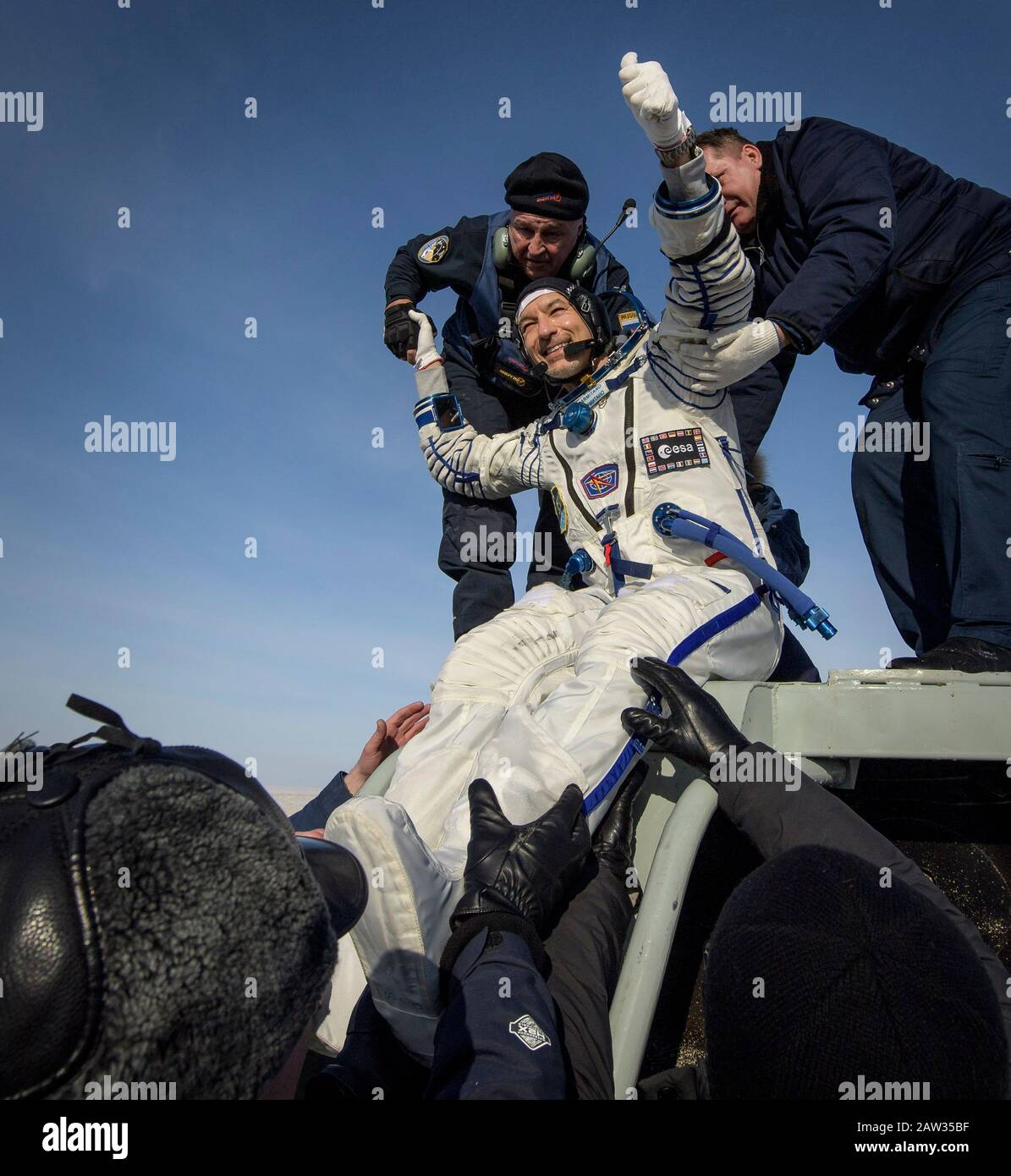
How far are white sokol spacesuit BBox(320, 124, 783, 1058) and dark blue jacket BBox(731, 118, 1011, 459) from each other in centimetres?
29

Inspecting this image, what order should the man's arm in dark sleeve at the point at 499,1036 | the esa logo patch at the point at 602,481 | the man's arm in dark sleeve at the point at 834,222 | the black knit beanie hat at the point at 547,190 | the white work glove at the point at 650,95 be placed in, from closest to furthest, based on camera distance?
the man's arm in dark sleeve at the point at 499,1036 → the white work glove at the point at 650,95 → the man's arm in dark sleeve at the point at 834,222 → the esa logo patch at the point at 602,481 → the black knit beanie hat at the point at 547,190

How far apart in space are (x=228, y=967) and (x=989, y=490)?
7.06ft

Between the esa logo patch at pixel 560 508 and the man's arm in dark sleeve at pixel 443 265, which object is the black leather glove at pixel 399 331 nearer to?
the man's arm in dark sleeve at pixel 443 265

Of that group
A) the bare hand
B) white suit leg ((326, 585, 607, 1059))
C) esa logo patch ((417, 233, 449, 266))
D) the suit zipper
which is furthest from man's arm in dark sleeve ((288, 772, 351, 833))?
esa logo patch ((417, 233, 449, 266))

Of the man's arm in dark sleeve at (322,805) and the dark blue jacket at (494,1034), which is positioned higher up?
the dark blue jacket at (494,1034)

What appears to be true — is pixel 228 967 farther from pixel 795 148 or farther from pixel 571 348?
pixel 795 148

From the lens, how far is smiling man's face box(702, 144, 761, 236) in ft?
8.52

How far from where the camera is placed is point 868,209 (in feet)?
7.54

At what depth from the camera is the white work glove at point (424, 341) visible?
3.12 metres

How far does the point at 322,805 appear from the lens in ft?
9.03

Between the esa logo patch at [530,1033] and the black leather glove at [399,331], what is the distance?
261 cm

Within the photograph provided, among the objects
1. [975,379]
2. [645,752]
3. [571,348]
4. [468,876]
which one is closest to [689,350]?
[571,348]

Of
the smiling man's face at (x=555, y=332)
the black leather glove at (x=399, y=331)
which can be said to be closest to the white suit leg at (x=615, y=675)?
Result: the smiling man's face at (x=555, y=332)
